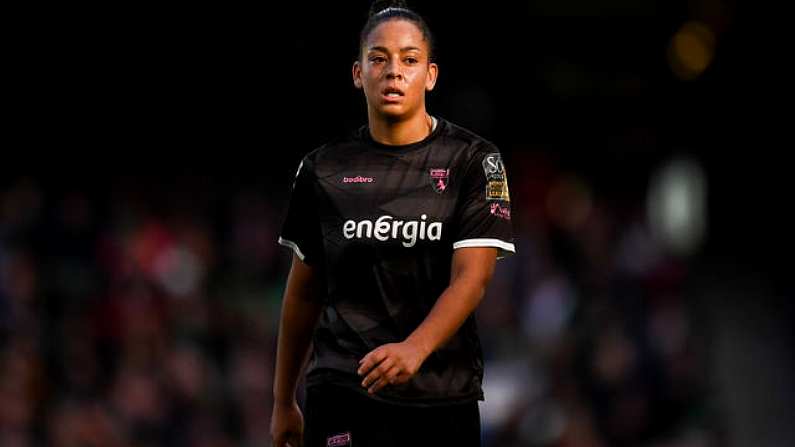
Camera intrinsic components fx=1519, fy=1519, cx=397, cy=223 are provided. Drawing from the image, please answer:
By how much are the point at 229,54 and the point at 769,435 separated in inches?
241

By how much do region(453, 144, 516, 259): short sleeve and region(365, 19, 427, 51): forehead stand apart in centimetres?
41

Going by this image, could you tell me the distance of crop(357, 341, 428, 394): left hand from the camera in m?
4.36

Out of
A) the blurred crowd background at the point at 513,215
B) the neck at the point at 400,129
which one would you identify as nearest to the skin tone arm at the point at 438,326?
→ the neck at the point at 400,129

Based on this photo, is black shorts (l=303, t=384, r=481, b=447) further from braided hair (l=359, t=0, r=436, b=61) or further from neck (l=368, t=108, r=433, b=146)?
braided hair (l=359, t=0, r=436, b=61)

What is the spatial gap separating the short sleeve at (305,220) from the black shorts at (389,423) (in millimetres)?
475

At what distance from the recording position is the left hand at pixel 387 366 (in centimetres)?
436

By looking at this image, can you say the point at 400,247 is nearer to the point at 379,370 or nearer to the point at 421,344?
the point at 421,344

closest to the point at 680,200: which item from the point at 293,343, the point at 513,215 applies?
the point at 513,215

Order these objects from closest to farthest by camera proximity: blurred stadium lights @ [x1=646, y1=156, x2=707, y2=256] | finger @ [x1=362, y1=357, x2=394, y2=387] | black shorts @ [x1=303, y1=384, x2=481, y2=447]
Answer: finger @ [x1=362, y1=357, x2=394, y2=387], black shorts @ [x1=303, y1=384, x2=481, y2=447], blurred stadium lights @ [x1=646, y1=156, x2=707, y2=256]

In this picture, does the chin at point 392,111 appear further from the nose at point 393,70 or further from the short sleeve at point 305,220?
the short sleeve at point 305,220

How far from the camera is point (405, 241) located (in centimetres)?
478

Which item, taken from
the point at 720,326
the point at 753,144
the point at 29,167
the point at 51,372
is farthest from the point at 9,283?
the point at 753,144

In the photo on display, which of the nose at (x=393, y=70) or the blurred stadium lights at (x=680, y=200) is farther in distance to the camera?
the blurred stadium lights at (x=680, y=200)

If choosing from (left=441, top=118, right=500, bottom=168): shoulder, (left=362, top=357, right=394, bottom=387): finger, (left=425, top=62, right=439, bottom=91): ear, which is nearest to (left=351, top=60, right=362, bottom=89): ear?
(left=425, top=62, right=439, bottom=91): ear
